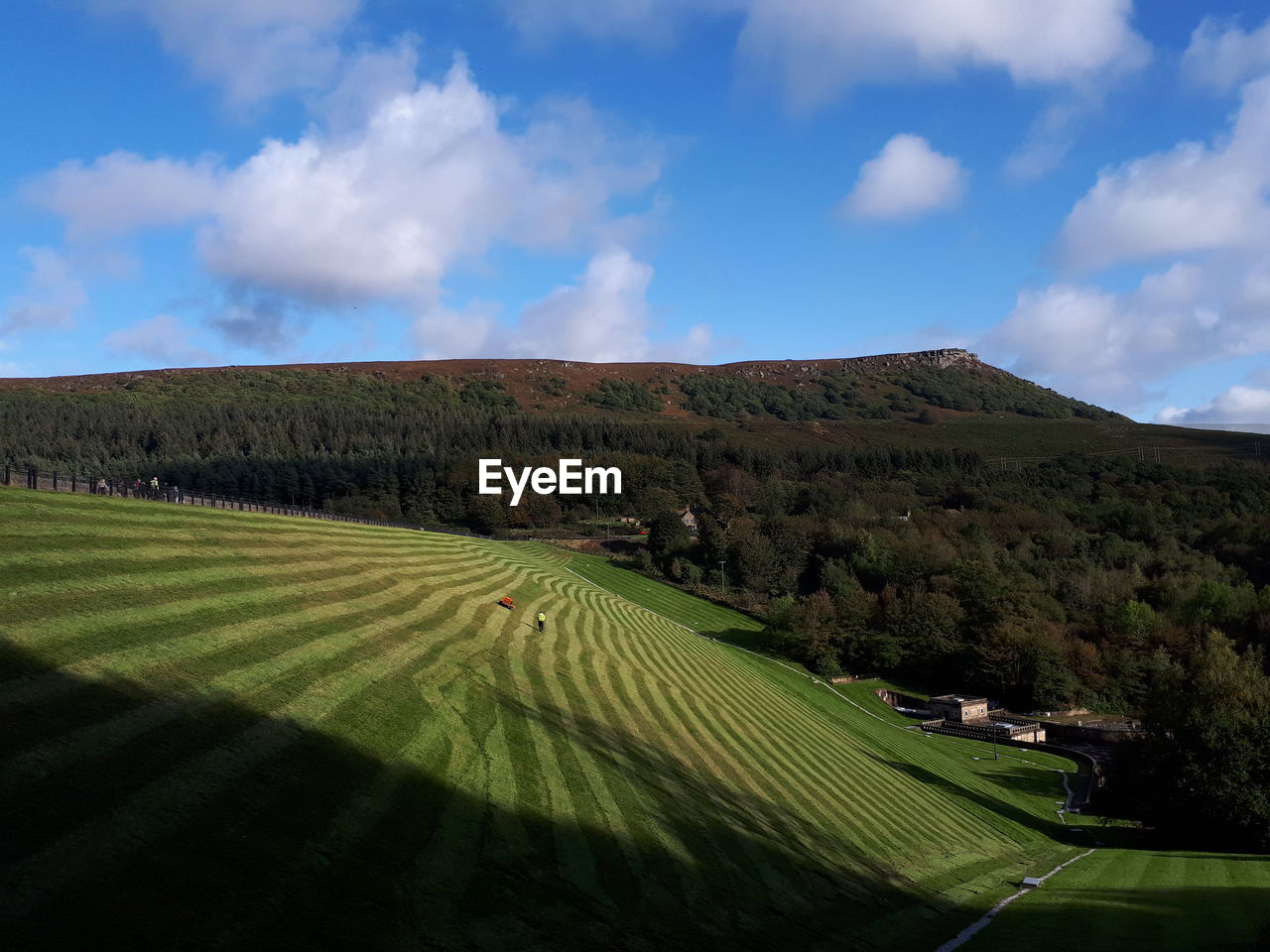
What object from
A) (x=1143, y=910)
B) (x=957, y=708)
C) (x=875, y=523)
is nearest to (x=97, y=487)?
(x=1143, y=910)

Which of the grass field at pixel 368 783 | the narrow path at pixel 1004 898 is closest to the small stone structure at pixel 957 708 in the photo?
the narrow path at pixel 1004 898

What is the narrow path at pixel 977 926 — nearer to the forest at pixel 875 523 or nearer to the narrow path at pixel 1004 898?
the narrow path at pixel 1004 898

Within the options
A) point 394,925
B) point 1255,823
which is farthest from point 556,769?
point 1255,823

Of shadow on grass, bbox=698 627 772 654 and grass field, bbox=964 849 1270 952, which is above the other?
grass field, bbox=964 849 1270 952

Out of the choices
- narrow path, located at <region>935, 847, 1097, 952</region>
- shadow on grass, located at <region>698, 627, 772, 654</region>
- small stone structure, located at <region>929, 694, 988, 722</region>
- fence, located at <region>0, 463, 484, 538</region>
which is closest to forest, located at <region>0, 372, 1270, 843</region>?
shadow on grass, located at <region>698, 627, 772, 654</region>

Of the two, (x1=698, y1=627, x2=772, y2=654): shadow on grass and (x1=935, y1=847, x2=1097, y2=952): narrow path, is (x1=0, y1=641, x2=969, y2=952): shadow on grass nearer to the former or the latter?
(x1=935, y1=847, x2=1097, y2=952): narrow path

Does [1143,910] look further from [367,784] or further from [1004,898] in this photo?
[367,784]
